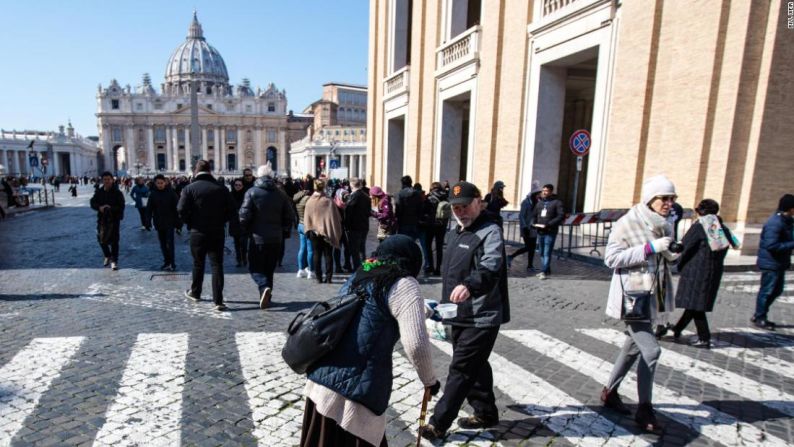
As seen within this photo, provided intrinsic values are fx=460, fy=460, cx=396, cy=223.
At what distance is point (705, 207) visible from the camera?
17.1 feet

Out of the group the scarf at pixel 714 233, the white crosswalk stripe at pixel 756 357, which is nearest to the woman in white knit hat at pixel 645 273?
the scarf at pixel 714 233

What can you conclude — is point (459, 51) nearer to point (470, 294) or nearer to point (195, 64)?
point (470, 294)

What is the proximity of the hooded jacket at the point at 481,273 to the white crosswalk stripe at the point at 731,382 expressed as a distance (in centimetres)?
256

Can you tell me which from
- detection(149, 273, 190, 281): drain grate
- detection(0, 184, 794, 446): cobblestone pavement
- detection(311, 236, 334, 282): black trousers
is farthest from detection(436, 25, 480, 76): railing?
detection(149, 273, 190, 281): drain grate

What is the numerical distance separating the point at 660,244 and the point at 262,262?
487 cm

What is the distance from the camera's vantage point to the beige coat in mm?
7617

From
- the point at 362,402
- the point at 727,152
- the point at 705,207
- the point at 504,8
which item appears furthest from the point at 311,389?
the point at 504,8

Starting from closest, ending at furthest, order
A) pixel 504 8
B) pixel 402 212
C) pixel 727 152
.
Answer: pixel 402 212 < pixel 727 152 < pixel 504 8

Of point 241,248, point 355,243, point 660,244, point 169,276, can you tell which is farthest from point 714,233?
point 169,276

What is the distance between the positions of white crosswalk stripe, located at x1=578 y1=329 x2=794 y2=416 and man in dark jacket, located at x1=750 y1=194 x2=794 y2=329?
193cm

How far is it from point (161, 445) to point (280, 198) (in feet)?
12.7

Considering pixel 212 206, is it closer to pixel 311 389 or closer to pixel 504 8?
pixel 311 389

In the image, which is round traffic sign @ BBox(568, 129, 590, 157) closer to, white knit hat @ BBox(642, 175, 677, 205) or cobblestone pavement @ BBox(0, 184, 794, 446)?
cobblestone pavement @ BBox(0, 184, 794, 446)

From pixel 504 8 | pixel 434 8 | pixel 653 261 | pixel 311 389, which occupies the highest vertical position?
pixel 434 8
